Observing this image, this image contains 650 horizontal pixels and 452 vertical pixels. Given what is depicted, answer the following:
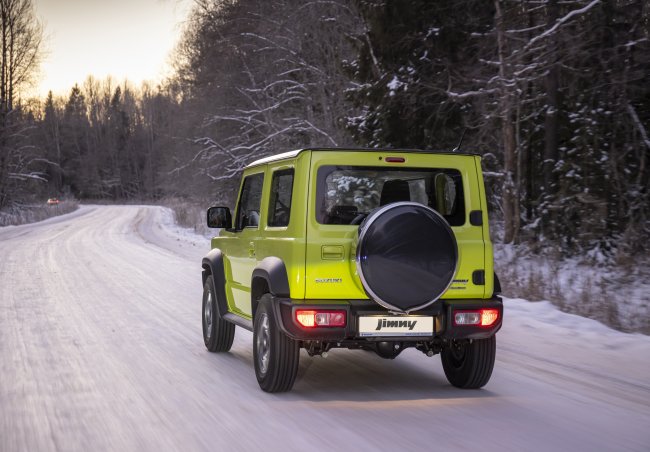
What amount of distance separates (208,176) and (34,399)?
24.4 metres

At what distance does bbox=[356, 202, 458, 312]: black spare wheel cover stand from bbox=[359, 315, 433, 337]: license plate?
5.4 inches

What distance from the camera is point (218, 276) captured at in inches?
312

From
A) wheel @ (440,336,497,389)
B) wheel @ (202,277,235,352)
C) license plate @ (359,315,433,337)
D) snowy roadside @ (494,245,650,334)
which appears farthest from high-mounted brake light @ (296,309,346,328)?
snowy roadside @ (494,245,650,334)

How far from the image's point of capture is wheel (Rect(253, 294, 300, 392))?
586 cm

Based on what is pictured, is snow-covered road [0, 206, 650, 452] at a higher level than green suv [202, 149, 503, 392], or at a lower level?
lower

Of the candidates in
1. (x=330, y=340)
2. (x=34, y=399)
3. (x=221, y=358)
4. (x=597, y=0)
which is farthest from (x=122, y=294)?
(x=597, y=0)

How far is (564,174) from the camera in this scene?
49.8 ft

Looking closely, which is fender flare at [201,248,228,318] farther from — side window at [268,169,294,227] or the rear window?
the rear window

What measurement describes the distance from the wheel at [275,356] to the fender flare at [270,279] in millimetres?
177

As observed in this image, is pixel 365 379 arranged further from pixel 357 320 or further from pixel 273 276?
pixel 273 276

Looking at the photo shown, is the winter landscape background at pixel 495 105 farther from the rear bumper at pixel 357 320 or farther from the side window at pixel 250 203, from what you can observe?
the side window at pixel 250 203

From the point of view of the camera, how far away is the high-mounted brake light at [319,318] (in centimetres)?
556

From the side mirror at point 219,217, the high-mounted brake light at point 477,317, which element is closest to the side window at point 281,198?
the side mirror at point 219,217

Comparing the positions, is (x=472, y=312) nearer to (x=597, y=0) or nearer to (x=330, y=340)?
(x=330, y=340)
